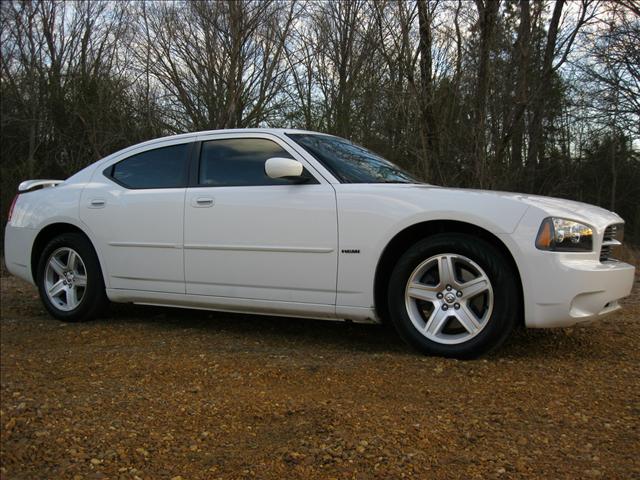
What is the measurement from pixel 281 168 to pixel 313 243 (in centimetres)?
53

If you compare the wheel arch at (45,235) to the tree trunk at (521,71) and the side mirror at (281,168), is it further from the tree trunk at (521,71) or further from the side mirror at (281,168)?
the tree trunk at (521,71)

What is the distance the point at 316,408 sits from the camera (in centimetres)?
275

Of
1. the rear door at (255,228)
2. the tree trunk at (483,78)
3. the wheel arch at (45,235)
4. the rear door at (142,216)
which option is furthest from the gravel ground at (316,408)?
the tree trunk at (483,78)

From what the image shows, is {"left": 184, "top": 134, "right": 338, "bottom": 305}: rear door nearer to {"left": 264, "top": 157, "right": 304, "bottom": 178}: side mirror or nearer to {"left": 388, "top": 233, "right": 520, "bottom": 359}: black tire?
{"left": 264, "top": 157, "right": 304, "bottom": 178}: side mirror

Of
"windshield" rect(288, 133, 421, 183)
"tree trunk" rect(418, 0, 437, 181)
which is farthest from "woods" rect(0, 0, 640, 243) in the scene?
"windshield" rect(288, 133, 421, 183)

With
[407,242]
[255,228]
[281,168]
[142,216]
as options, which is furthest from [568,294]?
[142,216]

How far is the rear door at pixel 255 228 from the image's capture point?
3.92m

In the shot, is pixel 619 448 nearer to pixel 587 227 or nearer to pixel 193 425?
pixel 587 227

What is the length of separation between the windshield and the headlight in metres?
1.25

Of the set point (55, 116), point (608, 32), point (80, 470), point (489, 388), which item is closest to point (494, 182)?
point (608, 32)

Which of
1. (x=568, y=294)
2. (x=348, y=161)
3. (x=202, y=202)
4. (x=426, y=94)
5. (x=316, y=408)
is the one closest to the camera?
(x=316, y=408)

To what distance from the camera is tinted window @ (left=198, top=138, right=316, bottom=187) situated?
431cm

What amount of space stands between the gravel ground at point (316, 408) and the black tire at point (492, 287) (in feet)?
0.35

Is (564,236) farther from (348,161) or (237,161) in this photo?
(237,161)
